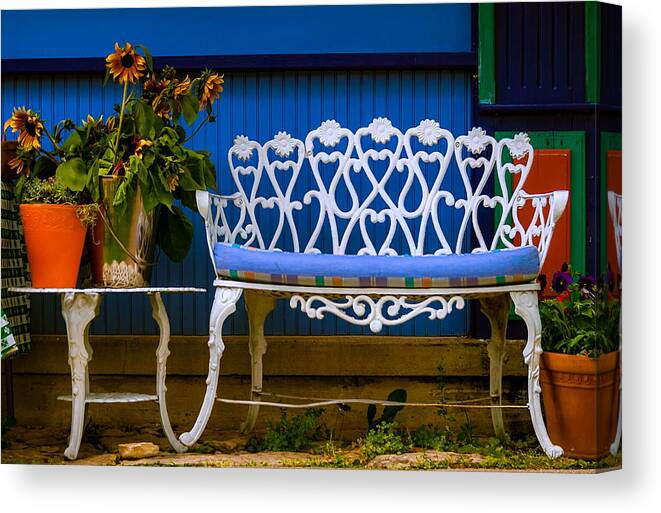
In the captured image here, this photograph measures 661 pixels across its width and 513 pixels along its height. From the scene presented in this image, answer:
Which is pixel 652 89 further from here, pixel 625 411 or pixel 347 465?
pixel 347 465

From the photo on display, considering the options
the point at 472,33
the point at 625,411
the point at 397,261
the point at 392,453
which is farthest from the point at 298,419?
the point at 472,33

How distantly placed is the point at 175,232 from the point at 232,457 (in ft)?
2.79

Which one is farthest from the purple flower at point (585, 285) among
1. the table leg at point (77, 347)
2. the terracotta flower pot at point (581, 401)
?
the table leg at point (77, 347)

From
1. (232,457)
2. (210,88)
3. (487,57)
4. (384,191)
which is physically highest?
(487,57)

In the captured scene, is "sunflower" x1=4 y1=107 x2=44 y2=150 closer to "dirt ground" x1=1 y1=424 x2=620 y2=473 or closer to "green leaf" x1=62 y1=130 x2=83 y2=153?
"green leaf" x1=62 y1=130 x2=83 y2=153

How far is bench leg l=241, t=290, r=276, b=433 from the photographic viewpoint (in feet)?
14.3

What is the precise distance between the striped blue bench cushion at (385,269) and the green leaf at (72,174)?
0.54 m

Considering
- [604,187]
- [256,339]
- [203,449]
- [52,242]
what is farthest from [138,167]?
[604,187]

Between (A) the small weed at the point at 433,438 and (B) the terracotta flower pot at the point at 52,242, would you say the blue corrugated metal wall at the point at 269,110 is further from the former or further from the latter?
(B) the terracotta flower pot at the point at 52,242

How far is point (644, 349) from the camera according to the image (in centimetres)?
377

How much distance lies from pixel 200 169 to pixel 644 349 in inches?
63.8

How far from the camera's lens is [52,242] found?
155 inches

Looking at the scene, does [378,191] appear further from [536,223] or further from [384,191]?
[536,223]

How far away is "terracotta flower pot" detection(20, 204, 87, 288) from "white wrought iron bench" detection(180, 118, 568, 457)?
0.45 meters
